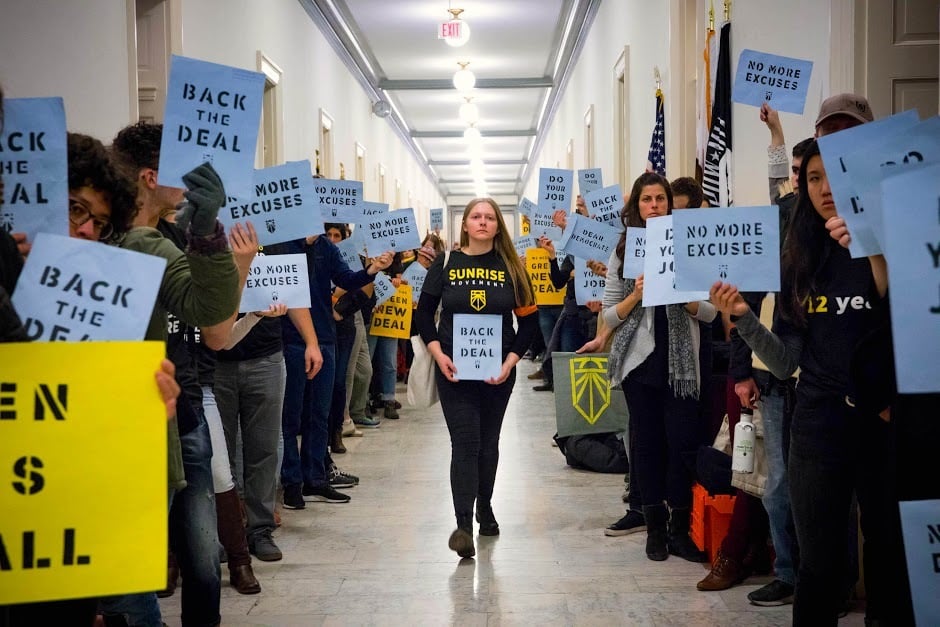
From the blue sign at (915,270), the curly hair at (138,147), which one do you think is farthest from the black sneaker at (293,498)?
the blue sign at (915,270)

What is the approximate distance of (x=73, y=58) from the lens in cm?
502

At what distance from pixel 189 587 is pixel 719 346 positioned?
2.96 m

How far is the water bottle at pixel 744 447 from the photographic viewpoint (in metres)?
4.05

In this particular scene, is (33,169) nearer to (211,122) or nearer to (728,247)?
(211,122)

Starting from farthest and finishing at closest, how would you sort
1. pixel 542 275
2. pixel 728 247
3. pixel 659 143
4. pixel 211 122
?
1. pixel 542 275
2. pixel 659 143
3. pixel 728 247
4. pixel 211 122

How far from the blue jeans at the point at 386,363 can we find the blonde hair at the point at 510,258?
4.68 m

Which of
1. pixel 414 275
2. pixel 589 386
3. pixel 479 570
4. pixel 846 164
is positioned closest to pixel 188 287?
pixel 846 164

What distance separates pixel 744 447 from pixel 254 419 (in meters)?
2.13

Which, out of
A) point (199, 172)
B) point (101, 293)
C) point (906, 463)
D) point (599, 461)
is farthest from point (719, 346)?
point (101, 293)

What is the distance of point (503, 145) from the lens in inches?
1013

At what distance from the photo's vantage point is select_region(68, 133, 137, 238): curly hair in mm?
2213

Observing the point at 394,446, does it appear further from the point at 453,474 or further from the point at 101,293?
the point at 101,293

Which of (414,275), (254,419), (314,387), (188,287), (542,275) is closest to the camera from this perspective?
(188,287)

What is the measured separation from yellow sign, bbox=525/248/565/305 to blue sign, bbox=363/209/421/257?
3.53 metres
